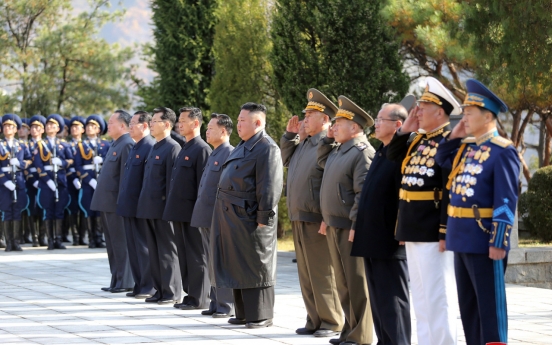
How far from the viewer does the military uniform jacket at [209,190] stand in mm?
8898

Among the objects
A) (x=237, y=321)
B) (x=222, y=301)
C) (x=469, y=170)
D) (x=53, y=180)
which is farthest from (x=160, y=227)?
(x=53, y=180)

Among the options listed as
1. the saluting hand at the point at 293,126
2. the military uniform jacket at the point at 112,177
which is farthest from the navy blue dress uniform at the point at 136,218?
the saluting hand at the point at 293,126

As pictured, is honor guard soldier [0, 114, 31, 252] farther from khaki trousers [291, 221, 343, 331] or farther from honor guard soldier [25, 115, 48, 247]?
khaki trousers [291, 221, 343, 331]

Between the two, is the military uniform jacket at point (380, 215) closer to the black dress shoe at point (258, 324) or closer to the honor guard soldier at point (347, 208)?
the honor guard soldier at point (347, 208)

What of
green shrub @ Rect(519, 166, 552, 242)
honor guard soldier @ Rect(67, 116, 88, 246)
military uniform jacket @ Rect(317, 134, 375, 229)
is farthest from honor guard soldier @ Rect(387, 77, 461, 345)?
honor guard soldier @ Rect(67, 116, 88, 246)

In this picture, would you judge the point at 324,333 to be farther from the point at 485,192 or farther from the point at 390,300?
the point at 485,192

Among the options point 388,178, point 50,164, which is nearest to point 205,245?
point 388,178

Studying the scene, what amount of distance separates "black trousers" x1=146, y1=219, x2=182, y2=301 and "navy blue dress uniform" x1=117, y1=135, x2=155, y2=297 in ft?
0.74

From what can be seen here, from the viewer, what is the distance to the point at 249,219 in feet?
26.5

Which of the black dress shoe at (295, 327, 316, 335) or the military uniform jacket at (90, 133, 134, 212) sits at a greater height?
the military uniform jacket at (90, 133, 134, 212)

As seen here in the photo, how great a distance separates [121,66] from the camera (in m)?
24.3

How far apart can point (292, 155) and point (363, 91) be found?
5121 millimetres

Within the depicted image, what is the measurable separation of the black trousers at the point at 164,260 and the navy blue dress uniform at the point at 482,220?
4664 millimetres

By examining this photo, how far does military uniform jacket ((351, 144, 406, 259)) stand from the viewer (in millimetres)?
6461
